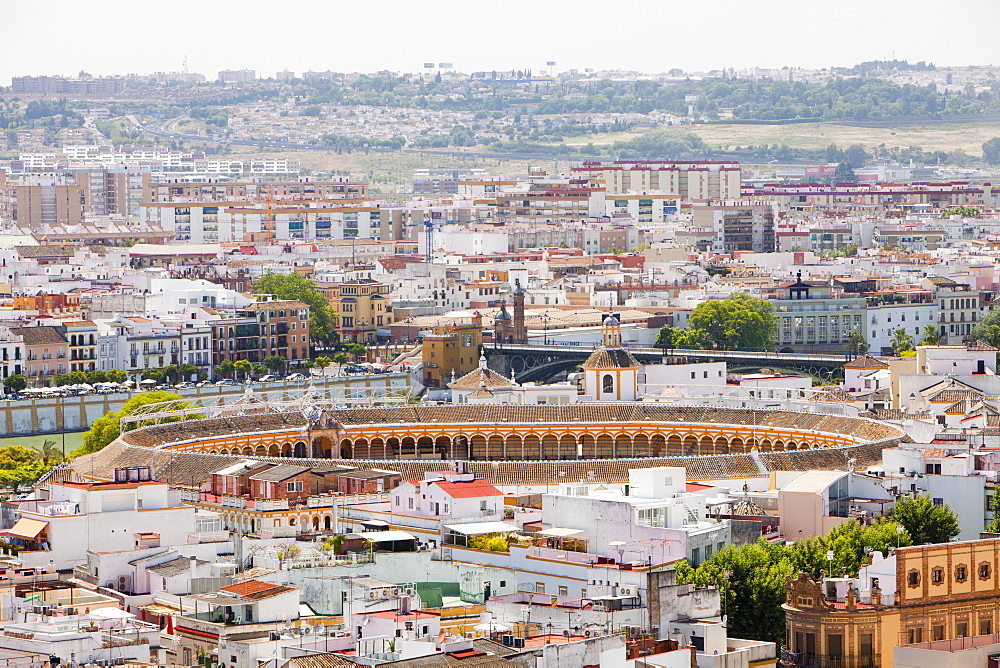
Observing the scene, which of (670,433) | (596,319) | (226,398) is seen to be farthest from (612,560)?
(596,319)

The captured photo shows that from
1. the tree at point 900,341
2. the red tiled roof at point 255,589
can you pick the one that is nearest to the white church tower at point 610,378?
the tree at point 900,341

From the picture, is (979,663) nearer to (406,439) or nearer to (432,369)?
(406,439)

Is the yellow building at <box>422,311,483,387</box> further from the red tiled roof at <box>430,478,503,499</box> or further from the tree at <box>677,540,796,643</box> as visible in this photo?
the tree at <box>677,540,796,643</box>

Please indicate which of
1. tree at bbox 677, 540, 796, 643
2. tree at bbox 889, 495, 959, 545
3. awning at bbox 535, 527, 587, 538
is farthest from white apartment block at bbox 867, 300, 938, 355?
tree at bbox 677, 540, 796, 643

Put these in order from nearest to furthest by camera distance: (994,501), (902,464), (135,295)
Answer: (994,501) < (902,464) < (135,295)

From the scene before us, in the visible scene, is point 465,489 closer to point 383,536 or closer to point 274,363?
point 383,536

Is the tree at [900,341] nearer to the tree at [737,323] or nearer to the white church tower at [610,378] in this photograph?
the tree at [737,323]

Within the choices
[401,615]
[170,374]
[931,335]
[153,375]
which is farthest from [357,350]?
[401,615]
